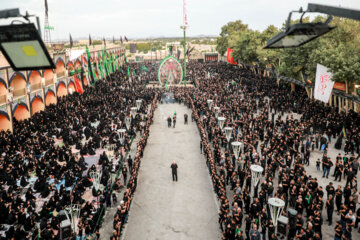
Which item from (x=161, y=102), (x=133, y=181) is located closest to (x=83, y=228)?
(x=133, y=181)

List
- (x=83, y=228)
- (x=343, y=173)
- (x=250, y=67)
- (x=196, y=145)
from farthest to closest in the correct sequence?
1. (x=250, y=67)
2. (x=196, y=145)
3. (x=343, y=173)
4. (x=83, y=228)

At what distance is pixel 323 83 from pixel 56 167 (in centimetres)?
2082

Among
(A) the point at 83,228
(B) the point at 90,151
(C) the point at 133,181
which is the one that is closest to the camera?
(A) the point at 83,228

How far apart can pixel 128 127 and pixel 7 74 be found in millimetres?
11767

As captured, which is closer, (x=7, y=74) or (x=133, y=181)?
(x=133, y=181)

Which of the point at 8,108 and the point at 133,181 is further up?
the point at 8,108

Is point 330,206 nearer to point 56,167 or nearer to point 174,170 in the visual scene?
point 174,170

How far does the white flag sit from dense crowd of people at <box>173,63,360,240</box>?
60.5 inches

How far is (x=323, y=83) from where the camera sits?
72.1 feet

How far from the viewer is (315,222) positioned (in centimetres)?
906

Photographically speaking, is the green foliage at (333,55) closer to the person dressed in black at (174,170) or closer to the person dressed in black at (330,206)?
the person dressed in black at (330,206)

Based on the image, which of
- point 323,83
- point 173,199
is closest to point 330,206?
point 173,199

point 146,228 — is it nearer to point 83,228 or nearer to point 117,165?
point 83,228

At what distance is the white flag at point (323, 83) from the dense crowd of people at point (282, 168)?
1536mm
